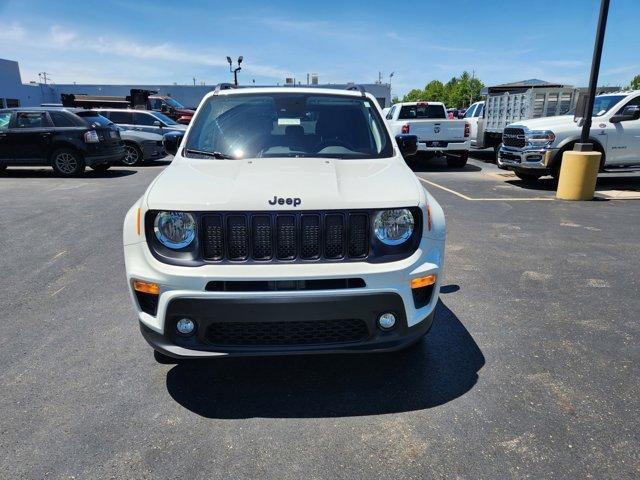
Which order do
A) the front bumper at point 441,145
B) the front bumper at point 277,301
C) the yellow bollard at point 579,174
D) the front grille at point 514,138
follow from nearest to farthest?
the front bumper at point 277,301 → the yellow bollard at point 579,174 → the front grille at point 514,138 → the front bumper at point 441,145

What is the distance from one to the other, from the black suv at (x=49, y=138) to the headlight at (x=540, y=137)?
34.2 ft

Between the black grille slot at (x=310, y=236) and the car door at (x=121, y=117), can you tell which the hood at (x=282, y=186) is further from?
the car door at (x=121, y=117)

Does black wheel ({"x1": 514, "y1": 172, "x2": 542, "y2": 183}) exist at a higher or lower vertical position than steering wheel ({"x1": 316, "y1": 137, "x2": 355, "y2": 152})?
lower

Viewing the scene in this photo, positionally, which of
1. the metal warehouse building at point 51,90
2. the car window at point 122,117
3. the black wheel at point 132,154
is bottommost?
the black wheel at point 132,154

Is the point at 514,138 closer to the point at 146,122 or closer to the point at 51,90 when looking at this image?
the point at 146,122

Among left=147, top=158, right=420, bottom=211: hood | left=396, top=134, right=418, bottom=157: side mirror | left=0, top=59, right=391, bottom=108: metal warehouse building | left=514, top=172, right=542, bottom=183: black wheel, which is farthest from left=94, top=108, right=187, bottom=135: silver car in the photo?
left=0, top=59, right=391, bottom=108: metal warehouse building

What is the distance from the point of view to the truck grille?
2547 mm

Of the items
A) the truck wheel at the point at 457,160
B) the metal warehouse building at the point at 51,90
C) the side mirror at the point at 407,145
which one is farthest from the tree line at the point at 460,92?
the side mirror at the point at 407,145

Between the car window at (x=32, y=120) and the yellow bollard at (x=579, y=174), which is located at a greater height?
the car window at (x=32, y=120)

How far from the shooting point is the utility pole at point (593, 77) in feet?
29.4

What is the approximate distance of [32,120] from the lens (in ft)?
38.7

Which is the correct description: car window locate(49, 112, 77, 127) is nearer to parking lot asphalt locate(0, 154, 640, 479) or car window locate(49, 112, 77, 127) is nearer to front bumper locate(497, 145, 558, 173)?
parking lot asphalt locate(0, 154, 640, 479)

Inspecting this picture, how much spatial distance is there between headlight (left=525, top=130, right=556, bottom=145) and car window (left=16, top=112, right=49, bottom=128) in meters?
11.6

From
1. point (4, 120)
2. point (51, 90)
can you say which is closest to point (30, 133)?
point (4, 120)
